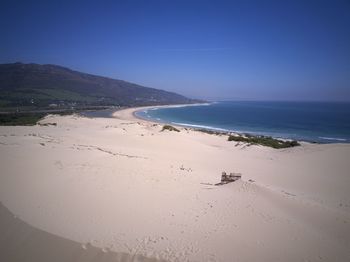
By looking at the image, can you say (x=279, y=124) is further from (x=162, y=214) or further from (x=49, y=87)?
(x=49, y=87)

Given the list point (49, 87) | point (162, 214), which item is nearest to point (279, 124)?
point (162, 214)

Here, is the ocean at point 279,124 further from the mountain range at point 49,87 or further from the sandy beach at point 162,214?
the mountain range at point 49,87

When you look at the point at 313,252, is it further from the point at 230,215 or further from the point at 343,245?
the point at 230,215

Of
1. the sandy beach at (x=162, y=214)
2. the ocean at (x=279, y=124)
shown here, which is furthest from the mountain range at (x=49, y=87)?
the sandy beach at (x=162, y=214)

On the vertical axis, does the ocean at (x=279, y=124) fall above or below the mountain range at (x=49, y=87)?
below

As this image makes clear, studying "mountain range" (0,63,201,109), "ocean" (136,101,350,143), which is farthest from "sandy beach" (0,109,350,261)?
"mountain range" (0,63,201,109)

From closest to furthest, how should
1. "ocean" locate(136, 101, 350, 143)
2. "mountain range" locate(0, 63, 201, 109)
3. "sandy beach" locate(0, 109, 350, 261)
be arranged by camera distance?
"sandy beach" locate(0, 109, 350, 261) → "ocean" locate(136, 101, 350, 143) → "mountain range" locate(0, 63, 201, 109)

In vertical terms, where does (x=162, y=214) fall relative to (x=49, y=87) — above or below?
below

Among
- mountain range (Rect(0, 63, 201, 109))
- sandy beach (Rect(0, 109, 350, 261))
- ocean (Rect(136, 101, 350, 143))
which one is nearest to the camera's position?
sandy beach (Rect(0, 109, 350, 261))

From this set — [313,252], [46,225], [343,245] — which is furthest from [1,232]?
[343,245]

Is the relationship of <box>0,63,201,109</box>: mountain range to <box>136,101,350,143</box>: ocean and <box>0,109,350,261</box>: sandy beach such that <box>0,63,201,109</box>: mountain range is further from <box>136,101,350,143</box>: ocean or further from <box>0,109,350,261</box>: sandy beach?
<box>0,109,350,261</box>: sandy beach

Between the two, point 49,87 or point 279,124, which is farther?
point 49,87
